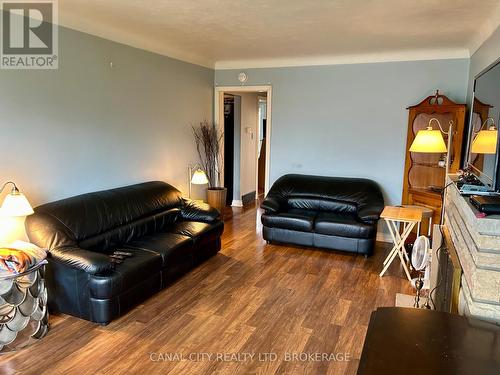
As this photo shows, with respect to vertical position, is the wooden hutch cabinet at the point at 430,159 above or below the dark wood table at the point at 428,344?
above

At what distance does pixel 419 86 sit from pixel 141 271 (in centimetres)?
412

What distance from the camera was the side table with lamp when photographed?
2.58m

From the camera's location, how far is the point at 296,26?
3637 millimetres

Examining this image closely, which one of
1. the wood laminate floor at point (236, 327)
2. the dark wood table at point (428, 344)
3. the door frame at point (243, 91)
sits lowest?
the wood laminate floor at point (236, 327)

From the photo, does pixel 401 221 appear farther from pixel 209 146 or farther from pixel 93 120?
pixel 93 120

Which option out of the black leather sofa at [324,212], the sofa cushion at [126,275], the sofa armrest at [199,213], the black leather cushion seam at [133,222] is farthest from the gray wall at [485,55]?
the black leather cushion seam at [133,222]

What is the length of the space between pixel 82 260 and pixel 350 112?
13.1 feet

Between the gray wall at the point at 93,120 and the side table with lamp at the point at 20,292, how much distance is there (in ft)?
1.58

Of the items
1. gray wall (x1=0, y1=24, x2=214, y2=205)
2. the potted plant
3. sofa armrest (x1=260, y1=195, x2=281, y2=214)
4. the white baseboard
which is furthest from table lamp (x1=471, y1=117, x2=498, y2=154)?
the white baseboard

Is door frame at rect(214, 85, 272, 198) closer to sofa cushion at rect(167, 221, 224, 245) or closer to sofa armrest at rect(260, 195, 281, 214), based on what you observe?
sofa armrest at rect(260, 195, 281, 214)

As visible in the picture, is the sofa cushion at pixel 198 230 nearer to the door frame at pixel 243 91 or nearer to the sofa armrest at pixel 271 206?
the sofa armrest at pixel 271 206

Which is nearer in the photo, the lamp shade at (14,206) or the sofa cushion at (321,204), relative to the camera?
the lamp shade at (14,206)

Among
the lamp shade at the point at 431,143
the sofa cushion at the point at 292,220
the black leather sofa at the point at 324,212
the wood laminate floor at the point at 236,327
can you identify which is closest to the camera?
the wood laminate floor at the point at 236,327

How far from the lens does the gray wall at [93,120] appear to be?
3166mm
